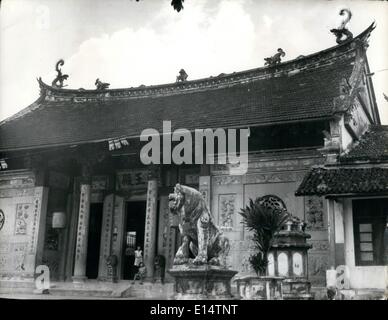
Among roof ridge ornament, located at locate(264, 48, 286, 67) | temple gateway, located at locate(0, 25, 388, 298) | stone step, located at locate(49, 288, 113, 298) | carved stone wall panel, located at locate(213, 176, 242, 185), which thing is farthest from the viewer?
roof ridge ornament, located at locate(264, 48, 286, 67)

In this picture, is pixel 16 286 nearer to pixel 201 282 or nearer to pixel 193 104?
pixel 193 104

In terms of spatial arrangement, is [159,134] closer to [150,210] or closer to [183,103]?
[150,210]

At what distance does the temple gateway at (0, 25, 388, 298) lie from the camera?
1250 centimetres

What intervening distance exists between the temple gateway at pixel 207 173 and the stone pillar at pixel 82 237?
0.03 metres

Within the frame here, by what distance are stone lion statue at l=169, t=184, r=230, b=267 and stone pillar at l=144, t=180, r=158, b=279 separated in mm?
5384

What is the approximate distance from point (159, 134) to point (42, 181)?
16.4 ft

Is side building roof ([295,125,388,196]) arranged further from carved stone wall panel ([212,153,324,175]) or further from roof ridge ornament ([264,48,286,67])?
roof ridge ornament ([264,48,286,67])

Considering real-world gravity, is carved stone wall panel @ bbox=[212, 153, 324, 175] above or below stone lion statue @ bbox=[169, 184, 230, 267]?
above

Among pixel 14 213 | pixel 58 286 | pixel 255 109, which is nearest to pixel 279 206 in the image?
pixel 255 109

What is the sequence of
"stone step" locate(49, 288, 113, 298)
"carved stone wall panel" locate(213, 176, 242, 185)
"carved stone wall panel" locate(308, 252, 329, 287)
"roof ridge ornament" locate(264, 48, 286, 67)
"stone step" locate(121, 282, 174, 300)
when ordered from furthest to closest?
"roof ridge ornament" locate(264, 48, 286, 67) → "carved stone wall panel" locate(213, 176, 242, 185) → "stone step" locate(49, 288, 113, 298) → "stone step" locate(121, 282, 174, 300) → "carved stone wall panel" locate(308, 252, 329, 287)

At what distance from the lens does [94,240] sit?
16.8 m

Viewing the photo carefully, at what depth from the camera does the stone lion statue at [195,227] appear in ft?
29.1

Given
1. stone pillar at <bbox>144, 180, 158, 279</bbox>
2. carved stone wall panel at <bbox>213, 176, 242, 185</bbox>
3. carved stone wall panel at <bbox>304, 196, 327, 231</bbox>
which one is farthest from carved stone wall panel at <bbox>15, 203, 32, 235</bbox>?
carved stone wall panel at <bbox>304, 196, 327, 231</bbox>
